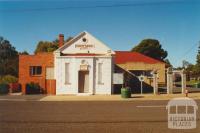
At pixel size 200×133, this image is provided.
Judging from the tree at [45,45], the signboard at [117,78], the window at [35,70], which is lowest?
the signboard at [117,78]

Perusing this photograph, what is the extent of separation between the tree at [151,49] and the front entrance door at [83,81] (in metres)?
63.0

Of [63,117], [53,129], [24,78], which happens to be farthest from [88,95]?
[53,129]

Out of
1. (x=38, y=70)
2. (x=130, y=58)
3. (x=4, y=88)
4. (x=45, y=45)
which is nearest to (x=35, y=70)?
(x=38, y=70)

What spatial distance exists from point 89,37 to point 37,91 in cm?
835

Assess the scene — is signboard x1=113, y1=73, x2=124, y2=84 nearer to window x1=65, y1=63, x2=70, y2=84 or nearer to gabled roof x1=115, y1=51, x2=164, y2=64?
window x1=65, y1=63, x2=70, y2=84

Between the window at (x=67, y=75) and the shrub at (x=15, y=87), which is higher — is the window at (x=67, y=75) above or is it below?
above

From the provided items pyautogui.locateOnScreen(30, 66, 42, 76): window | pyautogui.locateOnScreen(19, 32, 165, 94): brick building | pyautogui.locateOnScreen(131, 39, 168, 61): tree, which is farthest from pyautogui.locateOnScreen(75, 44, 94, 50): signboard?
pyautogui.locateOnScreen(131, 39, 168, 61): tree

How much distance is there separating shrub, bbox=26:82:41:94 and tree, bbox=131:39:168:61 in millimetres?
61722

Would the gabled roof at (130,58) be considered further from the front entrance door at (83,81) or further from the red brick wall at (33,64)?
the front entrance door at (83,81)

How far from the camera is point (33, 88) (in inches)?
1720

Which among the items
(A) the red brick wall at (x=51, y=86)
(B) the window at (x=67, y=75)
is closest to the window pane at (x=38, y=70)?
(A) the red brick wall at (x=51, y=86)

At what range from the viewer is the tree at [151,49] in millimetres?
103688

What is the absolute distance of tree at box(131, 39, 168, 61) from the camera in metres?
104

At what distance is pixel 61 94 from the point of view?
41.1 metres
